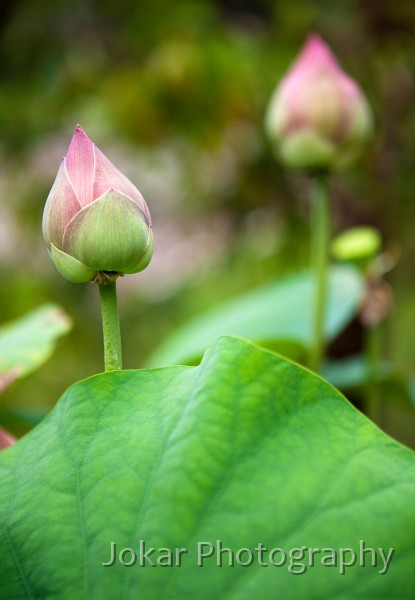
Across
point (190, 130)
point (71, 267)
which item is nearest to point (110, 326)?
point (71, 267)

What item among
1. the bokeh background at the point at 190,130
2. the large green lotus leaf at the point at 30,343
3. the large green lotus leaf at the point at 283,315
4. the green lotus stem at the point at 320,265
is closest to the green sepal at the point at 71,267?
the large green lotus leaf at the point at 30,343

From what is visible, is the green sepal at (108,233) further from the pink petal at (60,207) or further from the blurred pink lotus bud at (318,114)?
the blurred pink lotus bud at (318,114)

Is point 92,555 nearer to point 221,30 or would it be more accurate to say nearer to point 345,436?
point 345,436

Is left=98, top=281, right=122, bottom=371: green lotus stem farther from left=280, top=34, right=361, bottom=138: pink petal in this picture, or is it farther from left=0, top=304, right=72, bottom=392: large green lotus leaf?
left=280, top=34, right=361, bottom=138: pink petal

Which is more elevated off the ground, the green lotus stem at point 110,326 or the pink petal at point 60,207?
the pink petal at point 60,207

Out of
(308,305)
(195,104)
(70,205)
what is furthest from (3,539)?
(195,104)

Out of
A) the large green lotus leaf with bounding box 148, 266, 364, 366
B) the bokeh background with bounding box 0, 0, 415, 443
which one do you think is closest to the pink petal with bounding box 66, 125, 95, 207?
the large green lotus leaf with bounding box 148, 266, 364, 366
